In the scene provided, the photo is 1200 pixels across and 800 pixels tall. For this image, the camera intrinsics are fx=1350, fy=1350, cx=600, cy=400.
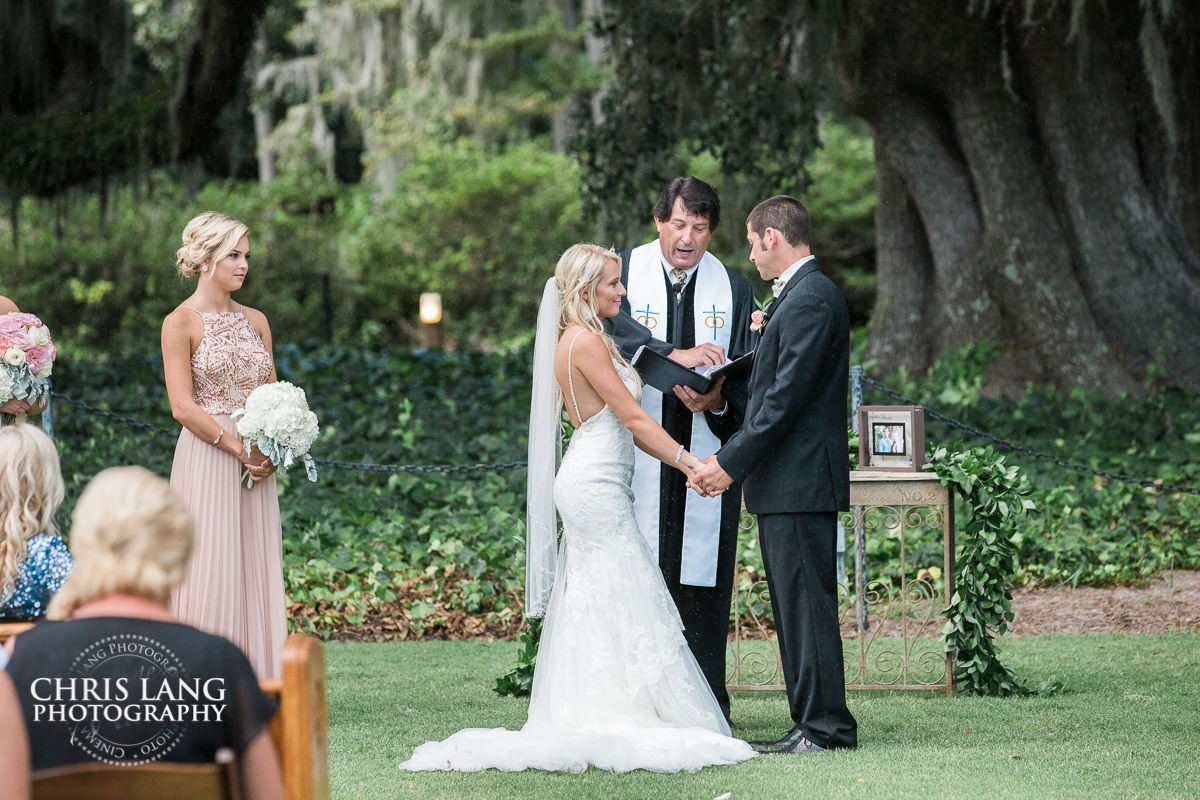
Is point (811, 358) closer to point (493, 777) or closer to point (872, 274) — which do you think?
point (493, 777)

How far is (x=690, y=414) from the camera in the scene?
488cm

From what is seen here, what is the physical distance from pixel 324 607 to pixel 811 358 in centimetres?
388

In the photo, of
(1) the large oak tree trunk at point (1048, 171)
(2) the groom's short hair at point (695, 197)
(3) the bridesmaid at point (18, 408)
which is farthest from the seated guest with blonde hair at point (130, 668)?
(1) the large oak tree trunk at point (1048, 171)

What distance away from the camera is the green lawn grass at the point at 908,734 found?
12.6 ft

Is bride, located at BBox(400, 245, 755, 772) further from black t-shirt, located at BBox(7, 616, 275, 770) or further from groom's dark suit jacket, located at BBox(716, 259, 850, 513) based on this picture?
black t-shirt, located at BBox(7, 616, 275, 770)

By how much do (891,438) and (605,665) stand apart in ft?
5.44

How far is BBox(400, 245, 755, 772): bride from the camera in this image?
13.7 ft

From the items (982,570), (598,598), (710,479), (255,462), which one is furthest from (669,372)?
(982,570)

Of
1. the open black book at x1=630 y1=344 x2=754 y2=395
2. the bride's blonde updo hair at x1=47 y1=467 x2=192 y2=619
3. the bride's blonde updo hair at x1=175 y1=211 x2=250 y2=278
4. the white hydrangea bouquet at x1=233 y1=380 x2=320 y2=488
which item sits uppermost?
the bride's blonde updo hair at x1=175 y1=211 x2=250 y2=278

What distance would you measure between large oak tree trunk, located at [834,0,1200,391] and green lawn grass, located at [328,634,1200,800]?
500 centimetres

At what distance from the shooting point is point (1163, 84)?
9531mm

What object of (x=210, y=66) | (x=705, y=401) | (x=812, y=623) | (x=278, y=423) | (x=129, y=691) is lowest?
(x=812, y=623)

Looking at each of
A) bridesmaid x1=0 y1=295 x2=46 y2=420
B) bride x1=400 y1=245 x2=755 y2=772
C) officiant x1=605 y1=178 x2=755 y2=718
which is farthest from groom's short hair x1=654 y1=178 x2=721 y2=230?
bridesmaid x1=0 y1=295 x2=46 y2=420

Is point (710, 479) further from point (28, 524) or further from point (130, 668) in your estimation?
point (130, 668)
